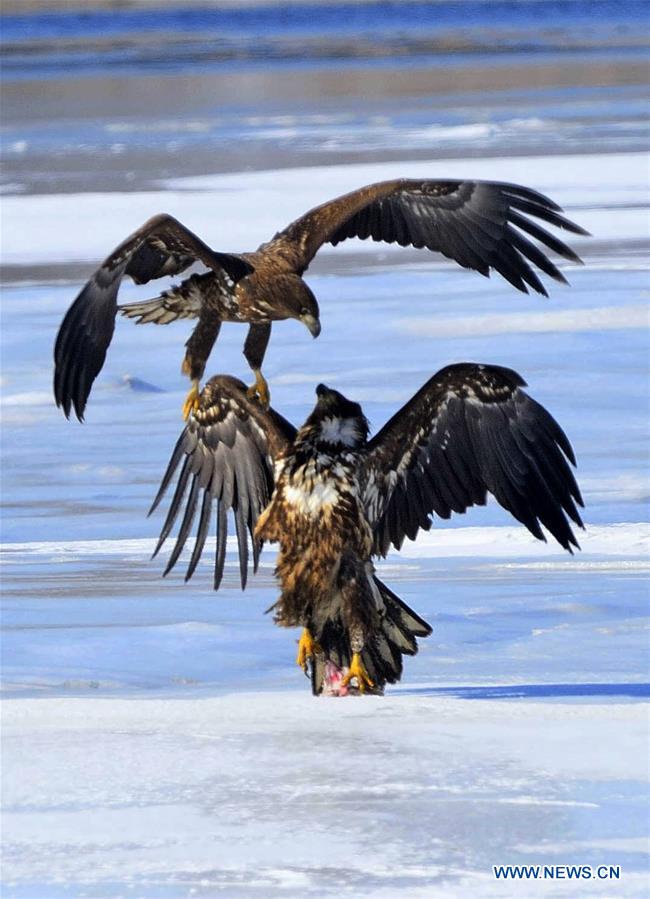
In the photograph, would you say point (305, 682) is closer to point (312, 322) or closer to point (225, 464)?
point (225, 464)

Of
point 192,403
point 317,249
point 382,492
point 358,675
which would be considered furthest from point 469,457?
point 317,249

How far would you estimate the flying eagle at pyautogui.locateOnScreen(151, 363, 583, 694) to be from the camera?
548cm

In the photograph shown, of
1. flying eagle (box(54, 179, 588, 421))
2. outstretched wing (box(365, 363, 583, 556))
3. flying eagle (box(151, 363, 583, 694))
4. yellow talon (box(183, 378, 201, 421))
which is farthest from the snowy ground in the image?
flying eagle (box(54, 179, 588, 421))

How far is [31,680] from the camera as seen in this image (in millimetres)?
5590

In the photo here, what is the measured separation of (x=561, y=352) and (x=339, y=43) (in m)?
22.5

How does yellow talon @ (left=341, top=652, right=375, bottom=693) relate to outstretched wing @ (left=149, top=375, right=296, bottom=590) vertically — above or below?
below

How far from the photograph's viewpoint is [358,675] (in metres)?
5.43

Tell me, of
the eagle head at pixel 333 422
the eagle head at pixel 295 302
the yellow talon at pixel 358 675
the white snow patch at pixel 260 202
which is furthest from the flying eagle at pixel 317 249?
the white snow patch at pixel 260 202

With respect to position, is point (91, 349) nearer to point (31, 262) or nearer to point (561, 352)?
point (561, 352)

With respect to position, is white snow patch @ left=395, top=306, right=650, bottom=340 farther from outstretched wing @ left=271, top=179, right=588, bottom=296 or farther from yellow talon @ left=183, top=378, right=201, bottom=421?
yellow talon @ left=183, top=378, right=201, bottom=421

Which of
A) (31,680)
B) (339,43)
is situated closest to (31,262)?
(31,680)

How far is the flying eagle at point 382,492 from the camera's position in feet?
18.0

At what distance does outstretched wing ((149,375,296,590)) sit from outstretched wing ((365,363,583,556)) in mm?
488

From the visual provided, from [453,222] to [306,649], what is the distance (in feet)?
6.24
